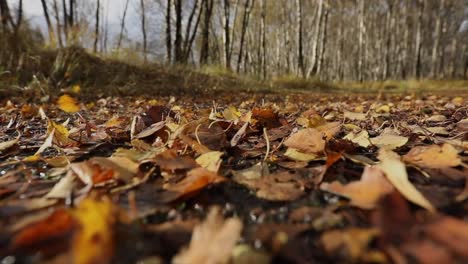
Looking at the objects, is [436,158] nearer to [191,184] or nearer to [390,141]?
[390,141]

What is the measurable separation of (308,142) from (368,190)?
0.33 m

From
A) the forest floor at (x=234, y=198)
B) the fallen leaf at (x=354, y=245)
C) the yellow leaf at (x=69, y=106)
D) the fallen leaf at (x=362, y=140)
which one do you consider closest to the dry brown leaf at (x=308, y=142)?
the forest floor at (x=234, y=198)

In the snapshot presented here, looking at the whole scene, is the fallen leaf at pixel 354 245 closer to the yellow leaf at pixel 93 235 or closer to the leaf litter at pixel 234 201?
the leaf litter at pixel 234 201

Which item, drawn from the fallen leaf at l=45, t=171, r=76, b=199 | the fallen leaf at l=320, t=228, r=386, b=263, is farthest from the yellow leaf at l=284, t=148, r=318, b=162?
the fallen leaf at l=45, t=171, r=76, b=199

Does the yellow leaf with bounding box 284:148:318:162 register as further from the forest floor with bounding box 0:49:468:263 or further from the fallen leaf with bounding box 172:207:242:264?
the fallen leaf with bounding box 172:207:242:264

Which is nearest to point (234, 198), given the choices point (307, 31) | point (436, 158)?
point (436, 158)

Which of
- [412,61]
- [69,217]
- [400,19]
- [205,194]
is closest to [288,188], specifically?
[205,194]

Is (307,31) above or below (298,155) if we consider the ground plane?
above

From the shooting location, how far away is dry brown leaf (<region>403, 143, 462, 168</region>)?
0.74m

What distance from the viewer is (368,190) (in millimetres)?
562

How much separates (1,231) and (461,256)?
57cm

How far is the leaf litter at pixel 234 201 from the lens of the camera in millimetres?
419

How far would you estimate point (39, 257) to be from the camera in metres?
0.44

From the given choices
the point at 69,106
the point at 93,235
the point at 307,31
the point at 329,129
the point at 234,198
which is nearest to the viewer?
the point at 93,235
